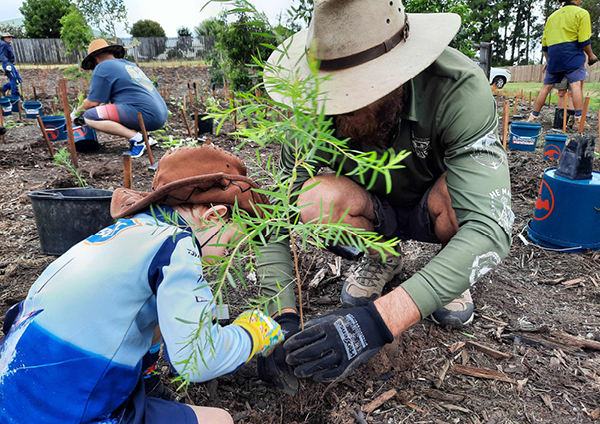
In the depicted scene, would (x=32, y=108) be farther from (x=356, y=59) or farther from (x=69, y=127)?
(x=356, y=59)

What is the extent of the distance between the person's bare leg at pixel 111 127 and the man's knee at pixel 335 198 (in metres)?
4.30

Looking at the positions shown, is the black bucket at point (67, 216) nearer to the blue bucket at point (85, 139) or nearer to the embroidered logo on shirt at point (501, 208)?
the embroidered logo on shirt at point (501, 208)

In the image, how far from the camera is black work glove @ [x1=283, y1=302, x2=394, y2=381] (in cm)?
138

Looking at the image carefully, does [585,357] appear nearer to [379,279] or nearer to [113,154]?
[379,279]

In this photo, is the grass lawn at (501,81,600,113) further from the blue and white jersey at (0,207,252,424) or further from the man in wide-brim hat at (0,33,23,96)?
the man in wide-brim hat at (0,33,23,96)

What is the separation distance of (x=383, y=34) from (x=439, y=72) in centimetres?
42

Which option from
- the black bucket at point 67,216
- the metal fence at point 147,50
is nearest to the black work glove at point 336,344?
the black bucket at point 67,216

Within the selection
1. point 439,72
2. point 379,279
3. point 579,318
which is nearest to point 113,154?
point 379,279

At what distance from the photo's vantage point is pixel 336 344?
1383 mm

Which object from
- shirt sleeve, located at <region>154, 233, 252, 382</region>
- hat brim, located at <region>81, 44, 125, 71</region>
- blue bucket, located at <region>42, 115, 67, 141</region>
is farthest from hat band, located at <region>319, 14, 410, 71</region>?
blue bucket, located at <region>42, 115, 67, 141</region>

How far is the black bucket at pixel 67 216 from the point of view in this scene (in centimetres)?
252

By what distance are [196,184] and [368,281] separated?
1257 mm

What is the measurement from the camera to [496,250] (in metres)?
1.55

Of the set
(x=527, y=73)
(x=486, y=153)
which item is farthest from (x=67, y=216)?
(x=527, y=73)
